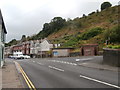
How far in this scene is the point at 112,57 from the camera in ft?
61.1

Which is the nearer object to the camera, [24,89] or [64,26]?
[24,89]

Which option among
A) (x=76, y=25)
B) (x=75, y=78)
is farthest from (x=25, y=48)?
(x=75, y=78)

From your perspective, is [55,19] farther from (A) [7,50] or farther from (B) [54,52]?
(B) [54,52]

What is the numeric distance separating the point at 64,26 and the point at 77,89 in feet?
406

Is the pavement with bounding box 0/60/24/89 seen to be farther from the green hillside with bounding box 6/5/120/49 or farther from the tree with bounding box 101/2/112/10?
the tree with bounding box 101/2/112/10

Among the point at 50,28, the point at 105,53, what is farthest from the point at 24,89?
the point at 50,28

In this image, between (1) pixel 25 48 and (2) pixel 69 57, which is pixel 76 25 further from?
(2) pixel 69 57

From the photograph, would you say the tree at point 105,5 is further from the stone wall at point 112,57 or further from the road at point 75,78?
the road at point 75,78

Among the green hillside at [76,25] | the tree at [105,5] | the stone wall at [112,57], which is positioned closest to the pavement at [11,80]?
the stone wall at [112,57]

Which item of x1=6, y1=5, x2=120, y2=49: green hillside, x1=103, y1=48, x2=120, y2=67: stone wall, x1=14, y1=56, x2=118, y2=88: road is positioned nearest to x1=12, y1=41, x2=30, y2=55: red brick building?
x1=6, y1=5, x2=120, y2=49: green hillside

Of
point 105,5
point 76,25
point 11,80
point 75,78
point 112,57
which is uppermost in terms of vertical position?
point 105,5

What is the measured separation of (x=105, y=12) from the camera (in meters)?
123

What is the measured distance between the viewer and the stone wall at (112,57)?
17.7 m

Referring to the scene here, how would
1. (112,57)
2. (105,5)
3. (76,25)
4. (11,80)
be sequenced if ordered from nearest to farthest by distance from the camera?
(11,80), (112,57), (76,25), (105,5)
